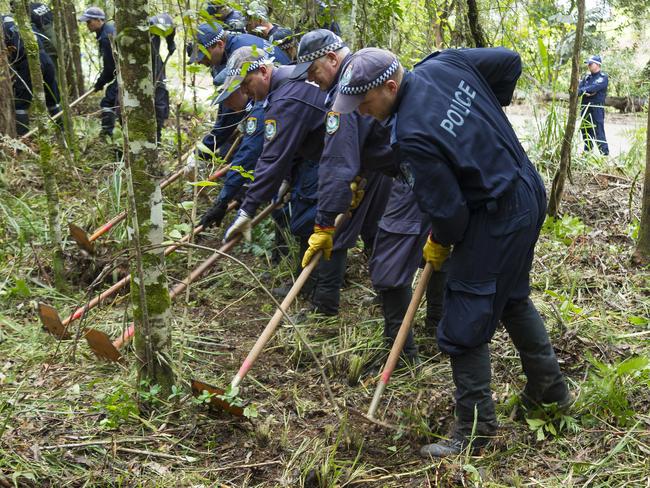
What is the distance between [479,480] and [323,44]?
101 inches

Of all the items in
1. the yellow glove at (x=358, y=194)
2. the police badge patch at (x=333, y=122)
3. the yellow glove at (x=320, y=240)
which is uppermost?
the police badge patch at (x=333, y=122)

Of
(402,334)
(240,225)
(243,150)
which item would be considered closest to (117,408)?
(402,334)

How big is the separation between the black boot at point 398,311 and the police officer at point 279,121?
1.14 metres

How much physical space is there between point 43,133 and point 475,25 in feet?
11.5

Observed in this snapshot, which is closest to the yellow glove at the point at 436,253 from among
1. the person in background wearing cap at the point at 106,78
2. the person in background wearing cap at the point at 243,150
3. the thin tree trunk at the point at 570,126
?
the person in background wearing cap at the point at 243,150

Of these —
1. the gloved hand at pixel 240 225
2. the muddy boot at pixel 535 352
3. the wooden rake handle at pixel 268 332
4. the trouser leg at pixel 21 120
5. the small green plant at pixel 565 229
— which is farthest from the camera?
the trouser leg at pixel 21 120

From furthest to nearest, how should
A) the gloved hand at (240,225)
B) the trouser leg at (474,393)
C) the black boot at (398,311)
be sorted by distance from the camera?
the gloved hand at (240,225) < the black boot at (398,311) < the trouser leg at (474,393)

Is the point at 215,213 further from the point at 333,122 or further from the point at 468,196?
the point at 468,196

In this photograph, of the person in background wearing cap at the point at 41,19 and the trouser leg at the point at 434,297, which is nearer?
the trouser leg at the point at 434,297

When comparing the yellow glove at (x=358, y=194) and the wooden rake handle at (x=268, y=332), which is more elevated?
the yellow glove at (x=358, y=194)

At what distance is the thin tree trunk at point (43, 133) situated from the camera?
14.1ft

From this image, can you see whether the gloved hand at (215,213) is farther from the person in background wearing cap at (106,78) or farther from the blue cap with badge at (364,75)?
the person in background wearing cap at (106,78)

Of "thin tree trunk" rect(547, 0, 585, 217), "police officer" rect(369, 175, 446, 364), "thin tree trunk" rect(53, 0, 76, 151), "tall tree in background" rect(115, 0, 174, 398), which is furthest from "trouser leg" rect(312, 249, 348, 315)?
"thin tree trunk" rect(53, 0, 76, 151)

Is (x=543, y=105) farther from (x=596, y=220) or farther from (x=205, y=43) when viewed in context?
(x=205, y=43)
